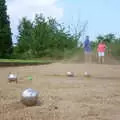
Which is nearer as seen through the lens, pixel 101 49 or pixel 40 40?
pixel 101 49

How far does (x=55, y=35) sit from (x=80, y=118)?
54.8 m

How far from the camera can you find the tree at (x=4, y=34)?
68375 mm

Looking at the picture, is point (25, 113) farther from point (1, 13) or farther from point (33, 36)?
point (1, 13)

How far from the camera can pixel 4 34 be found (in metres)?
68.9

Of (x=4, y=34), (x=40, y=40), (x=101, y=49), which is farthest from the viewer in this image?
(x=4, y=34)

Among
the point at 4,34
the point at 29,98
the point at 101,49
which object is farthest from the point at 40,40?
the point at 29,98

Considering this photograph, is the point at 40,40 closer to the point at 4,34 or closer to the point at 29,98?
the point at 4,34

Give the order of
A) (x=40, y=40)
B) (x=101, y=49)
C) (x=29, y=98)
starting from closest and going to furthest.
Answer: (x=29, y=98)
(x=101, y=49)
(x=40, y=40)

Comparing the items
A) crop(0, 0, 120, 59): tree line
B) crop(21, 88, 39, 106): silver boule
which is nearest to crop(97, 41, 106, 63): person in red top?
crop(0, 0, 120, 59): tree line

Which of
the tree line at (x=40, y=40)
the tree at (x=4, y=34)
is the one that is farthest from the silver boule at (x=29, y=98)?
the tree at (x=4, y=34)

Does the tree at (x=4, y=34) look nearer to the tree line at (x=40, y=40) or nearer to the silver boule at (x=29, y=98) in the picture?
the tree line at (x=40, y=40)

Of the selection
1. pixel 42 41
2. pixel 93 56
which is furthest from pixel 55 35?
pixel 93 56

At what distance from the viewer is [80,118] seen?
8047 millimetres

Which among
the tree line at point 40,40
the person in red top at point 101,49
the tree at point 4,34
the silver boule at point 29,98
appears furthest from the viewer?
Answer: the tree at point 4,34
